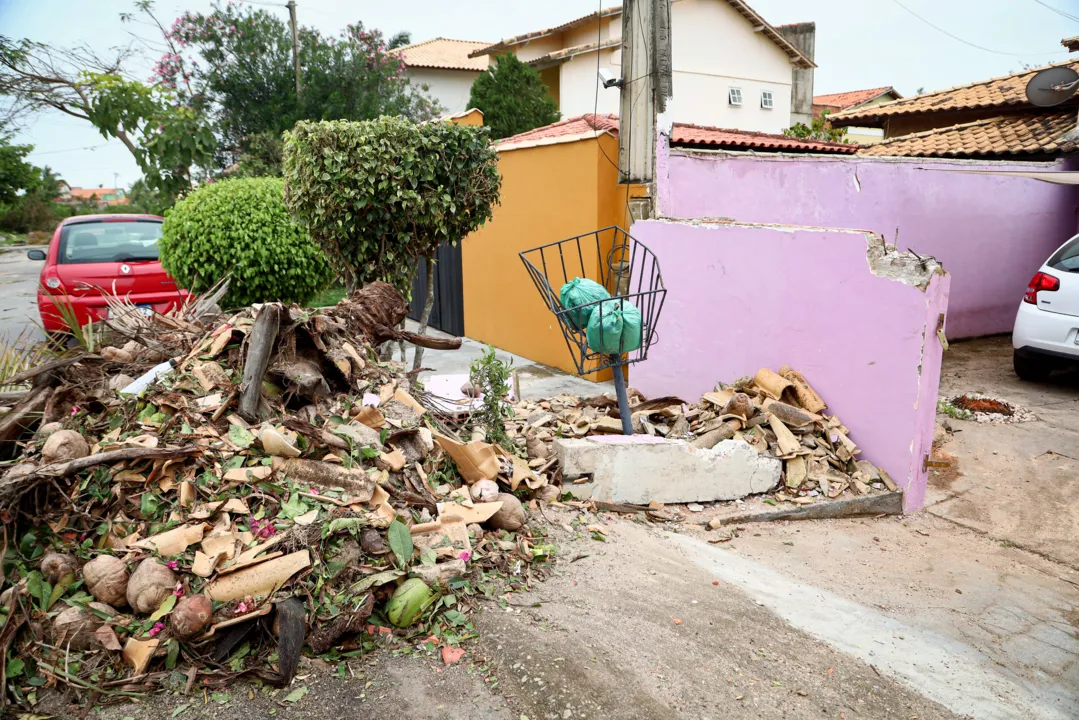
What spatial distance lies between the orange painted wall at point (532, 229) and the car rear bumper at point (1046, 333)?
416cm

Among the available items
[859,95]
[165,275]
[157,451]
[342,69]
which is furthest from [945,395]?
[859,95]

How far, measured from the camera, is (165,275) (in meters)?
8.97

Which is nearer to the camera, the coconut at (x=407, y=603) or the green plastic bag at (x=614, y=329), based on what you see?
the coconut at (x=407, y=603)

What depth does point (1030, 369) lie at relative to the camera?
8023mm

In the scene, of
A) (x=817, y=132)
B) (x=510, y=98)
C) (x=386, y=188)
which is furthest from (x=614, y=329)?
(x=510, y=98)

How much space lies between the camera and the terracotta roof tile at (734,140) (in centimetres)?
910

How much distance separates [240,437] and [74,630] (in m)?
1.06

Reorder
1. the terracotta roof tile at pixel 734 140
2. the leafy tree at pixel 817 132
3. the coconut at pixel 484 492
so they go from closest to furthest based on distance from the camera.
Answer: the coconut at pixel 484 492 → the terracotta roof tile at pixel 734 140 → the leafy tree at pixel 817 132

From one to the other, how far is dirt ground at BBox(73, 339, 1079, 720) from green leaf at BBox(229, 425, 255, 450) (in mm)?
1204

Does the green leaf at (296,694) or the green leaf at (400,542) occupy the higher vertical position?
the green leaf at (400,542)

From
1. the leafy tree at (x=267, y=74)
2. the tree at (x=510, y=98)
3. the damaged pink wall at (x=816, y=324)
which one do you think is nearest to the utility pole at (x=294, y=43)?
the leafy tree at (x=267, y=74)

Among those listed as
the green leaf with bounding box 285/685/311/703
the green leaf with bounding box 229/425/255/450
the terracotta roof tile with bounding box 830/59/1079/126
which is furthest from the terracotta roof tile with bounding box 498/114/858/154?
the green leaf with bounding box 285/685/311/703

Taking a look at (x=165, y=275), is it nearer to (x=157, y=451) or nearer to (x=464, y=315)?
(x=464, y=315)

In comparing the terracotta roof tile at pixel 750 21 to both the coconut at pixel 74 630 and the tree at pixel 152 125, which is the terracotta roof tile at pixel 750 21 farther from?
the coconut at pixel 74 630
